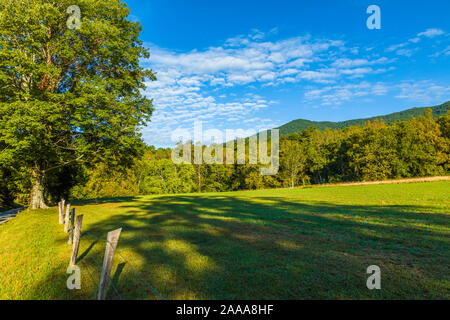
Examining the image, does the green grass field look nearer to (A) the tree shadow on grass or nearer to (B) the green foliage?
(A) the tree shadow on grass

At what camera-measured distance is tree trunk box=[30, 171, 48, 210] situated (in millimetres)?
21250

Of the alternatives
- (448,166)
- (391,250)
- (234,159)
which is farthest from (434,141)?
(391,250)

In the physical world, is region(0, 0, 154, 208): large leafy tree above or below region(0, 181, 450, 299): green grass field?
above

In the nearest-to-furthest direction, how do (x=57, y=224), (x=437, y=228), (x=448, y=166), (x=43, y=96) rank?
(x=437, y=228), (x=57, y=224), (x=43, y=96), (x=448, y=166)

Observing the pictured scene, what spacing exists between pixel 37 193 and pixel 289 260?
24004 millimetres

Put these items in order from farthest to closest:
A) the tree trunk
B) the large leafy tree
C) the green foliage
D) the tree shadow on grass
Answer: the green foliage < the tree trunk < the large leafy tree < the tree shadow on grass

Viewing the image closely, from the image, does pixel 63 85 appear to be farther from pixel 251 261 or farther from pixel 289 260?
pixel 289 260

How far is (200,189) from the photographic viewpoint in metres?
86.1

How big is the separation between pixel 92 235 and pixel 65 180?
2222 centimetres

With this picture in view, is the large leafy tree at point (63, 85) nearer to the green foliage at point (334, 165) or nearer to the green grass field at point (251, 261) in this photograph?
the green grass field at point (251, 261)

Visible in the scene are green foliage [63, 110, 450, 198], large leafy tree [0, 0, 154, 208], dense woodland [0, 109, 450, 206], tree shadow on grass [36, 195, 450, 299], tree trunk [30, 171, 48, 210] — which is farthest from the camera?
green foliage [63, 110, 450, 198]

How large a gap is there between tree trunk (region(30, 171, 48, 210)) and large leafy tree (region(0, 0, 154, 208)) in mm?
75

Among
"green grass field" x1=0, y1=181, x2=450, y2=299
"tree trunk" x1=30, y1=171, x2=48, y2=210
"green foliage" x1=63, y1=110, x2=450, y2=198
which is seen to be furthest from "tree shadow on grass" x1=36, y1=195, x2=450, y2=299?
"green foliage" x1=63, y1=110, x2=450, y2=198

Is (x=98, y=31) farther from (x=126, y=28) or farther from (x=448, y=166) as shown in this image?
(x=448, y=166)
